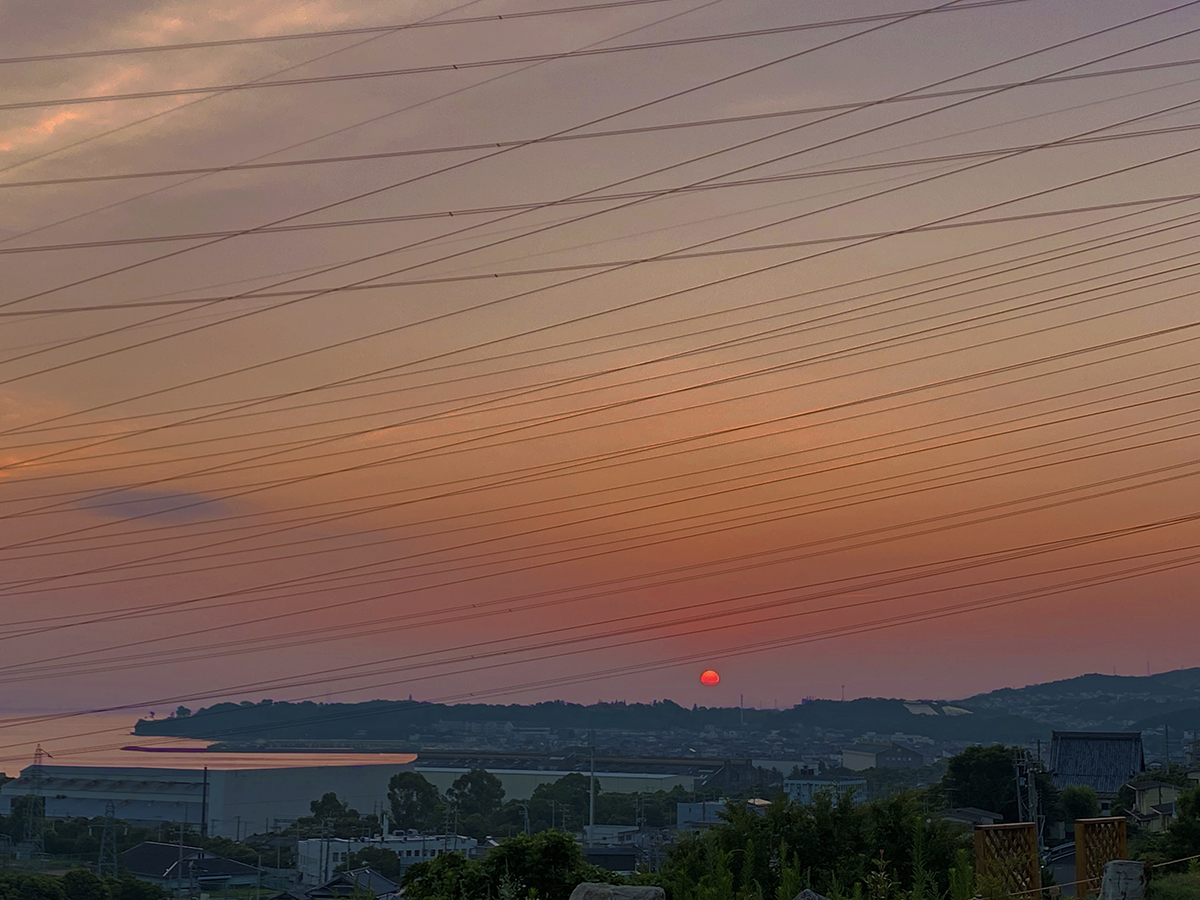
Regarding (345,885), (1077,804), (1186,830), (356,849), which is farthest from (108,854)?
(1186,830)

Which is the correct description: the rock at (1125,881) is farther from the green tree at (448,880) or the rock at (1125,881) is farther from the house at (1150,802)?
the house at (1150,802)

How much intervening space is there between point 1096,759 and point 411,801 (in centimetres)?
8757

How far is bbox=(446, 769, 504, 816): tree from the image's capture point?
143500mm

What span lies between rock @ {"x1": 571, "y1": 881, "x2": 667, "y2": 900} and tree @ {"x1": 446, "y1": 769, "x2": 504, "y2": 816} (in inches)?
5338

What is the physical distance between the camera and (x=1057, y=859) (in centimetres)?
5247

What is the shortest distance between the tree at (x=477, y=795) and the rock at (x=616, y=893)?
135576 millimetres

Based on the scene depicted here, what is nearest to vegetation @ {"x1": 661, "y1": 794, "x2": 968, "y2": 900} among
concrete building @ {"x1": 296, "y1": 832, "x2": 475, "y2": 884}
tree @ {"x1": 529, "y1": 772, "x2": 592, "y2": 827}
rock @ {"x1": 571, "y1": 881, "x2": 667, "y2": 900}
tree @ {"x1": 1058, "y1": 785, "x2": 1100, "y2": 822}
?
rock @ {"x1": 571, "y1": 881, "x2": 667, "y2": 900}

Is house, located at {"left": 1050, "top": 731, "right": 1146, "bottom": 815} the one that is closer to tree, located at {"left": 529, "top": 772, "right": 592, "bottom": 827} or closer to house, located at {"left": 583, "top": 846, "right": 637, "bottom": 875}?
house, located at {"left": 583, "top": 846, "right": 637, "bottom": 875}

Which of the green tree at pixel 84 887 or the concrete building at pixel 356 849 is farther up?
the green tree at pixel 84 887

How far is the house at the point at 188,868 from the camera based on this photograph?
9619cm

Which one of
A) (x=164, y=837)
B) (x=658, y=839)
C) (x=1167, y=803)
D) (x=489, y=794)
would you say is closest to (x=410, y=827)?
(x=489, y=794)

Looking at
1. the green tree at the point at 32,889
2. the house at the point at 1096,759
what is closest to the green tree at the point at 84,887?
the green tree at the point at 32,889

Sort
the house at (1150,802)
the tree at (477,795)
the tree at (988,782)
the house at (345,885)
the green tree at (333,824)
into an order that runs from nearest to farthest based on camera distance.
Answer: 1. the house at (345,885)
2. the house at (1150,802)
3. the tree at (988,782)
4. the green tree at (333,824)
5. the tree at (477,795)

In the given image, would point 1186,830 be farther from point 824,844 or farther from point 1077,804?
point 1077,804
